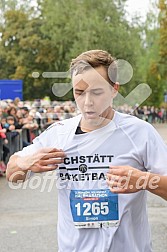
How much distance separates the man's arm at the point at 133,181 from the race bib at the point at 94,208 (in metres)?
0.15

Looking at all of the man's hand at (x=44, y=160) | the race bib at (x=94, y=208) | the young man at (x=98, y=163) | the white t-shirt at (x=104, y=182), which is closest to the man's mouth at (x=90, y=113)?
the young man at (x=98, y=163)

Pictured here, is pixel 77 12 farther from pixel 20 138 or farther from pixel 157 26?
pixel 20 138

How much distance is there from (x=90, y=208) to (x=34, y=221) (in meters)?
5.10

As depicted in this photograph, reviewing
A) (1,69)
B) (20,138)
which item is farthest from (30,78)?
(20,138)

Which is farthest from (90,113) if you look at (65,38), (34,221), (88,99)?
(65,38)

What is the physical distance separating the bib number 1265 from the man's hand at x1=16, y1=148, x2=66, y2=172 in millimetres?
224

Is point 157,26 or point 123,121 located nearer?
point 123,121

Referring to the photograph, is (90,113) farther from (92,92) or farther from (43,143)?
(43,143)

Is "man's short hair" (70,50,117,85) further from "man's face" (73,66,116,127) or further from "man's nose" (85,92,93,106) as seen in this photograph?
"man's nose" (85,92,93,106)

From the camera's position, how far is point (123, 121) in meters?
2.72

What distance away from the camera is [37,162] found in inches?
102

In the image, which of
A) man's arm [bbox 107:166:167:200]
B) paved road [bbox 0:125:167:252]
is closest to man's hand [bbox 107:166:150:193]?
man's arm [bbox 107:166:167:200]

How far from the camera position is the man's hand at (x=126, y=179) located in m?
2.45

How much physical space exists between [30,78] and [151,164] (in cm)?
5070
